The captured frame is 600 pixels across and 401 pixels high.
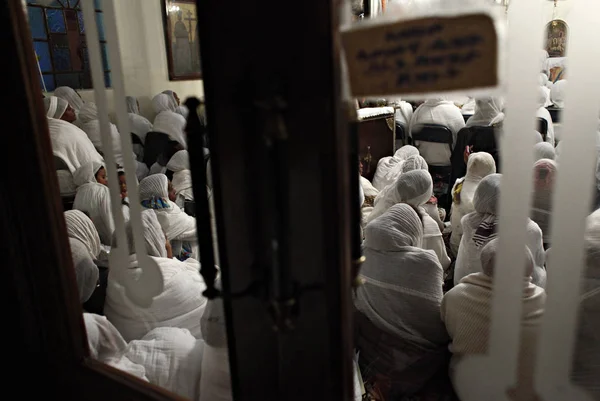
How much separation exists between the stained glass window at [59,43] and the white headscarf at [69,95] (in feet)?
0.52

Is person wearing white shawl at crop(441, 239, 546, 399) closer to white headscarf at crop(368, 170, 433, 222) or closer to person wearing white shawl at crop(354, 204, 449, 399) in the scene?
person wearing white shawl at crop(354, 204, 449, 399)

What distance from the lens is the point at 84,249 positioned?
158 centimetres

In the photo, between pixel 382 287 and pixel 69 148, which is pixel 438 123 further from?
pixel 69 148

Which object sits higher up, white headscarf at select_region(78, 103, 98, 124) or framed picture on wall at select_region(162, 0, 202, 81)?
framed picture on wall at select_region(162, 0, 202, 81)

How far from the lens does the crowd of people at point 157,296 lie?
1.18m

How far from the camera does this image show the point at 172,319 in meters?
1.59

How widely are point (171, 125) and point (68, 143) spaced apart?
97cm

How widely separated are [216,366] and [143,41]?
3.33 metres

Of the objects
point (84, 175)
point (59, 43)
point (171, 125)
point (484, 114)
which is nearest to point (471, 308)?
point (84, 175)

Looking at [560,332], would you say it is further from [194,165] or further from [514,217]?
[194,165]

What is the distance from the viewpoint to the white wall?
3.54m

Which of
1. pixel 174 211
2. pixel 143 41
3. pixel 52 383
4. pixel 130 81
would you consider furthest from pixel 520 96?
pixel 130 81

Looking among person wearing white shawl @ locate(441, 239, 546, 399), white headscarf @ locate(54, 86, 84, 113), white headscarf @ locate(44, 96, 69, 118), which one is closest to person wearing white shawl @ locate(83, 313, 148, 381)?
person wearing white shawl @ locate(441, 239, 546, 399)

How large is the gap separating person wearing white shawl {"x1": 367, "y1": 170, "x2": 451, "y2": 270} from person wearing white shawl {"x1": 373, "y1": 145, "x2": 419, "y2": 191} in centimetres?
67
